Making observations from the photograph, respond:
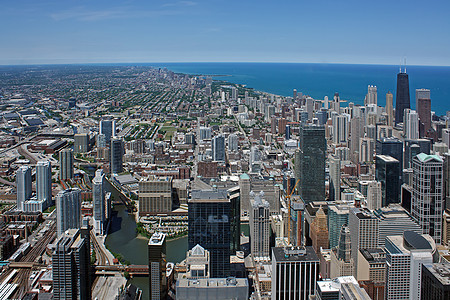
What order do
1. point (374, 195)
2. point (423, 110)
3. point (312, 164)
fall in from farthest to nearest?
point (423, 110) → point (312, 164) → point (374, 195)

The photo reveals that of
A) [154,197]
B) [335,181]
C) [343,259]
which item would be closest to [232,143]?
[335,181]

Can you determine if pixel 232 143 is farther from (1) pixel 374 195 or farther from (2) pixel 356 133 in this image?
(1) pixel 374 195

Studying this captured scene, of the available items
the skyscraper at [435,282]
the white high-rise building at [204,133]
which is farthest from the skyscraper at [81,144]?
the skyscraper at [435,282]

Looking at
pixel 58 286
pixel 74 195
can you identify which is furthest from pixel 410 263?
pixel 74 195

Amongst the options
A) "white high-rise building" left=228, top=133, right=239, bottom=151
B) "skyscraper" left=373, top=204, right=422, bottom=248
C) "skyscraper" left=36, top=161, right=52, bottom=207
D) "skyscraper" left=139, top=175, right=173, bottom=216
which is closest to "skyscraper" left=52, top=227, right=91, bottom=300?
"skyscraper" left=139, top=175, right=173, bottom=216

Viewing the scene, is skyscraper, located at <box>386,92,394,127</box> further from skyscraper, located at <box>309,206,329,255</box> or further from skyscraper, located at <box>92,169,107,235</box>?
skyscraper, located at <box>92,169,107,235</box>

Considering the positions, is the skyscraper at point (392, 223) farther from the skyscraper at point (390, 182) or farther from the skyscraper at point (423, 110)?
the skyscraper at point (423, 110)

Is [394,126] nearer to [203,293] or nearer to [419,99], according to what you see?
[419,99]
